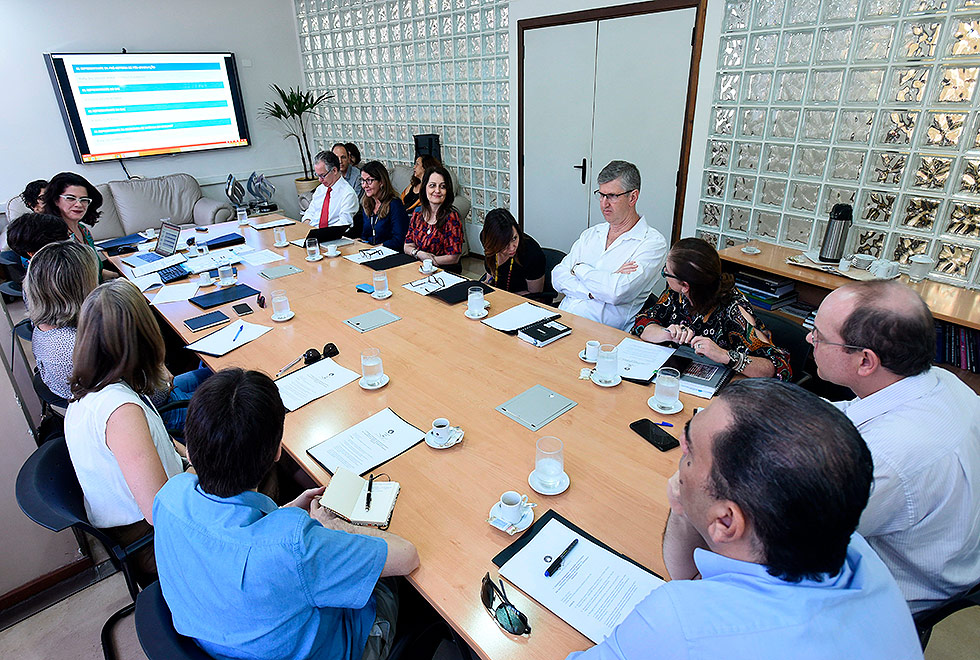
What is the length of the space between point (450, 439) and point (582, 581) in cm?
61

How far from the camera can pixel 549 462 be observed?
4.70 ft

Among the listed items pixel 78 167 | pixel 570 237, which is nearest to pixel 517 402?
pixel 570 237

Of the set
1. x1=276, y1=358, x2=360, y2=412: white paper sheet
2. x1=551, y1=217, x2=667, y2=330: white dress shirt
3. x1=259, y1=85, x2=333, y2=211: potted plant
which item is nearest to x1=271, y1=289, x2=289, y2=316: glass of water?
x1=276, y1=358, x2=360, y2=412: white paper sheet

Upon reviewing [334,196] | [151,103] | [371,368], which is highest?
[151,103]

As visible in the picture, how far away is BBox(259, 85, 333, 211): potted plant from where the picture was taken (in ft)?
22.1

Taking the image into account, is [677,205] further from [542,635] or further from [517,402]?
[542,635]

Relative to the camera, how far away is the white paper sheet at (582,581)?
3.51 ft

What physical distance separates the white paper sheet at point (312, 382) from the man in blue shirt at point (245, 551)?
0.79 m

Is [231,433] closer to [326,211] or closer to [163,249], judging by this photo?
[163,249]

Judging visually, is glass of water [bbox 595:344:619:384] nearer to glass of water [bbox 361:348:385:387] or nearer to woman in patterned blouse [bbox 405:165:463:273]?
glass of water [bbox 361:348:385:387]

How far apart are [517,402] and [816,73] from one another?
9.64ft

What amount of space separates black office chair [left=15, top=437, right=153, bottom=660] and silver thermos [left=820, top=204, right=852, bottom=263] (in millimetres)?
3655

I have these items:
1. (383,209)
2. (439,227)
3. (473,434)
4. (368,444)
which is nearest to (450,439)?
(473,434)

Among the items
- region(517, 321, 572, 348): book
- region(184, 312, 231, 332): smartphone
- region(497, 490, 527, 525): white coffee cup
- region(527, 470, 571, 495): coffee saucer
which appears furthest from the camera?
region(184, 312, 231, 332): smartphone
